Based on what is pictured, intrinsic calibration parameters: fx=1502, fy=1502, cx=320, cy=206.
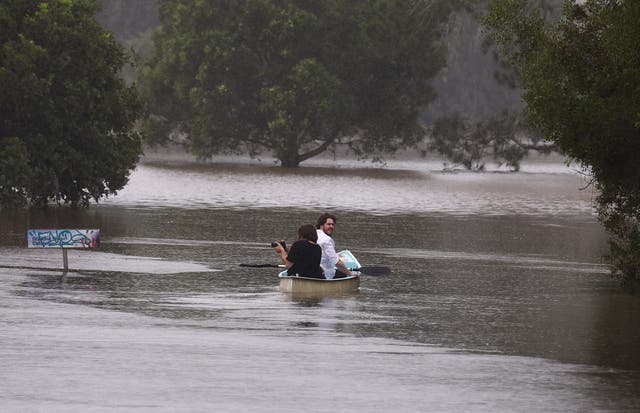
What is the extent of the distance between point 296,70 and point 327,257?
2231 inches

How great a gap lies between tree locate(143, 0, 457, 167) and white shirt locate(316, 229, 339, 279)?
55908 mm

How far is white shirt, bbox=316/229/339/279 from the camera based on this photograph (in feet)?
67.4

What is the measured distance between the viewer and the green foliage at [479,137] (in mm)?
79250

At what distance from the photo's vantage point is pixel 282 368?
44.5 feet

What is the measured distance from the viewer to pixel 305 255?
20.1m

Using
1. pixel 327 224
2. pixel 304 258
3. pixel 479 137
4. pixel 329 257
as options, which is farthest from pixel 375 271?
pixel 479 137

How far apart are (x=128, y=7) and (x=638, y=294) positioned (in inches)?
3908

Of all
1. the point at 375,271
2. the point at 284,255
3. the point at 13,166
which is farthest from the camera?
the point at 13,166

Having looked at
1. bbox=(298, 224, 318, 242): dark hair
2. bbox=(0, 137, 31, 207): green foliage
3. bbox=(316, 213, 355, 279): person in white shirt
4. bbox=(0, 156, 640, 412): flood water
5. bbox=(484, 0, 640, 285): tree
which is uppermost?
bbox=(484, 0, 640, 285): tree

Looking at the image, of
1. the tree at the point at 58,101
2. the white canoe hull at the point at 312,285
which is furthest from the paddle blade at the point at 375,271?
the tree at the point at 58,101

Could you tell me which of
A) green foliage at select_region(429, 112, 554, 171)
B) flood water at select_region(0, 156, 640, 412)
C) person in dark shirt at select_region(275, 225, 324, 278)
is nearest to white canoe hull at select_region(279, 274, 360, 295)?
person in dark shirt at select_region(275, 225, 324, 278)

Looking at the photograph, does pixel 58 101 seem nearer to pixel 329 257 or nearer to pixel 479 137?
pixel 329 257

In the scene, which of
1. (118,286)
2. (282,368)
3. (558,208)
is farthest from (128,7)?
(282,368)

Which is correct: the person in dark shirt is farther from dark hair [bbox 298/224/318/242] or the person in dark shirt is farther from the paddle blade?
the paddle blade
